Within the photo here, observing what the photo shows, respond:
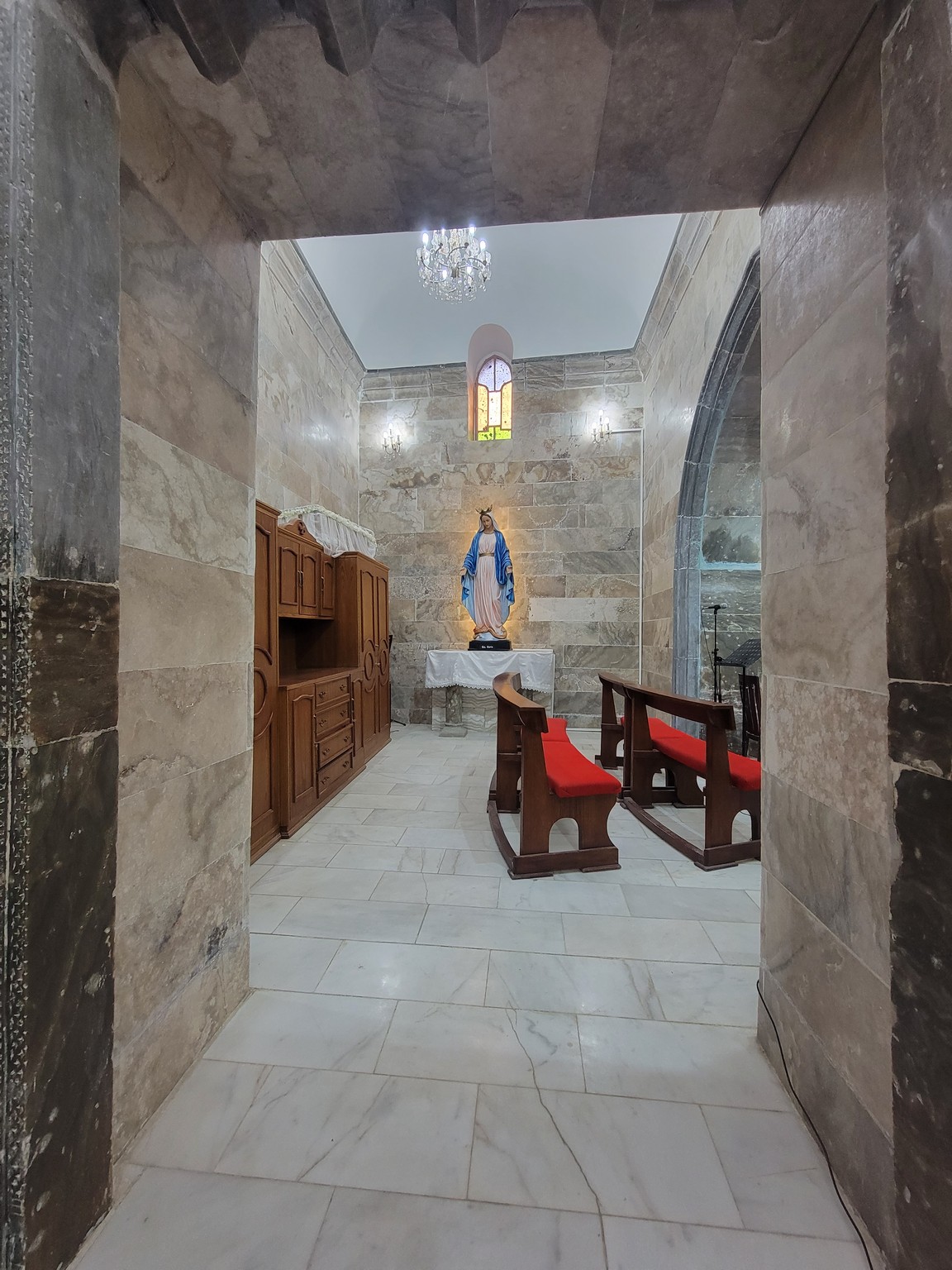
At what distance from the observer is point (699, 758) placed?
2.94m

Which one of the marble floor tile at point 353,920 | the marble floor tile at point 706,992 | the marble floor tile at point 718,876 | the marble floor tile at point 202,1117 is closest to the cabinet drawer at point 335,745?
the marble floor tile at point 353,920

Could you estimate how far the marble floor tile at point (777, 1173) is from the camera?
98 centimetres

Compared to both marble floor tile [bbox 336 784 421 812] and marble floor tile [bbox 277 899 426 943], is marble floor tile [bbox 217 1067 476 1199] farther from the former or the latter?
marble floor tile [bbox 336 784 421 812]

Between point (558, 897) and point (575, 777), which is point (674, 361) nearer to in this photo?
point (575, 777)

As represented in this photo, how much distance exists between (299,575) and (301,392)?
8.89 feet

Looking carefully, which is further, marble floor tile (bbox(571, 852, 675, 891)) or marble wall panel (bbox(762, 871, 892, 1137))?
marble floor tile (bbox(571, 852, 675, 891))

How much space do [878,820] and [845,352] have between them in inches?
39.3

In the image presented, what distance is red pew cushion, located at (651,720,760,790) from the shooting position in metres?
2.56

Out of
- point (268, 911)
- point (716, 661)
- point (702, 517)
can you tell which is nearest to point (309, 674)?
point (268, 911)

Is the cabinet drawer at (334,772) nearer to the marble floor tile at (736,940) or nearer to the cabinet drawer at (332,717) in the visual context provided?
the cabinet drawer at (332,717)

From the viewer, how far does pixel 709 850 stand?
2482 millimetres

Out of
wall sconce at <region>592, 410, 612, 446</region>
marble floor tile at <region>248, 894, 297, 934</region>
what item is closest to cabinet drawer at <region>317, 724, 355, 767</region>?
marble floor tile at <region>248, 894, 297, 934</region>

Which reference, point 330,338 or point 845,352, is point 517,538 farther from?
point 845,352

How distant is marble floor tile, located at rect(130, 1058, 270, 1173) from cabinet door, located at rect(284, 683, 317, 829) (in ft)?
5.26
